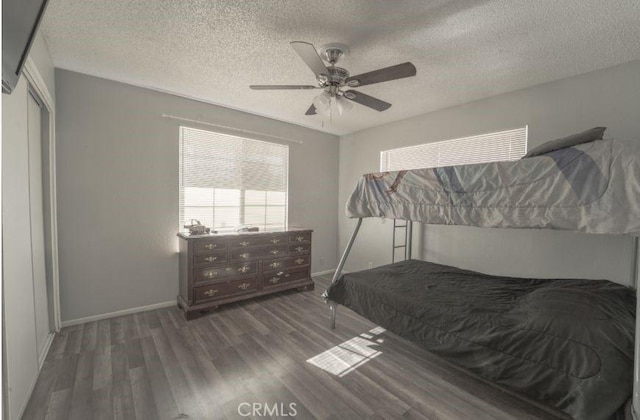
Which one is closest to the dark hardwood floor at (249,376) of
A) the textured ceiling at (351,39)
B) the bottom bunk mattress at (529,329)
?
the bottom bunk mattress at (529,329)

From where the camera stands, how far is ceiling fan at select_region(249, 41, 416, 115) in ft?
6.01

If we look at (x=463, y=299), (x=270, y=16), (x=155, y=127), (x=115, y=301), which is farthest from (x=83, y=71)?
(x=463, y=299)

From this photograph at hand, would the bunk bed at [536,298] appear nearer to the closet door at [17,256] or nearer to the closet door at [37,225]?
the closet door at [17,256]

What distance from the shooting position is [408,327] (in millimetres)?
2098

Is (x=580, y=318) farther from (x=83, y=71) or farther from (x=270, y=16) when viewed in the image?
(x=83, y=71)

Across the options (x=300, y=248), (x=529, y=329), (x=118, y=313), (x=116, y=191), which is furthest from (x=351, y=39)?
(x=118, y=313)

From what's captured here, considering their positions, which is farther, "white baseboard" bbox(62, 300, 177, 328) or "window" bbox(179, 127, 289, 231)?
"window" bbox(179, 127, 289, 231)

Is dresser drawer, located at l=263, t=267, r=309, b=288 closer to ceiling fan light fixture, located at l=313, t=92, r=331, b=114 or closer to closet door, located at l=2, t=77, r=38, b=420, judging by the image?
closet door, located at l=2, t=77, r=38, b=420

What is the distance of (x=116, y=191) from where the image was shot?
2.93 m

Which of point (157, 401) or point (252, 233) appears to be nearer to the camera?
point (157, 401)

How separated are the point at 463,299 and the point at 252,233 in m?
2.38

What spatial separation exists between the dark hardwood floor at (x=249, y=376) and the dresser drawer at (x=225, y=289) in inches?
12.6

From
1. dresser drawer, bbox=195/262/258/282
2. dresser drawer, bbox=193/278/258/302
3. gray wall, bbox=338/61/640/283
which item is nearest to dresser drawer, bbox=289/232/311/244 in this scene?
dresser drawer, bbox=195/262/258/282

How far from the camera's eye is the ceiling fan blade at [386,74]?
1.83m
